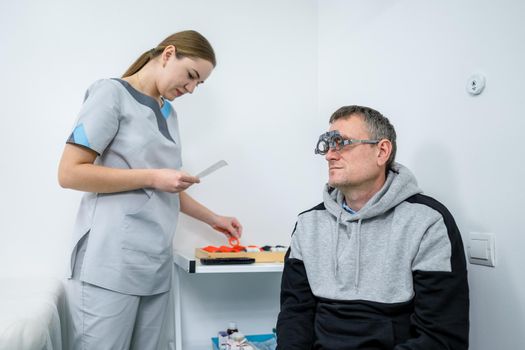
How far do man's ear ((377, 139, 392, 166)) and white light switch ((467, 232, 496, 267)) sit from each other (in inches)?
12.8

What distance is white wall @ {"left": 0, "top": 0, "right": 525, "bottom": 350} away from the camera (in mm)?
1142

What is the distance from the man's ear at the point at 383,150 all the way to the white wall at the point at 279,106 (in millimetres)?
230

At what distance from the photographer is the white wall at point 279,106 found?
114 centimetres

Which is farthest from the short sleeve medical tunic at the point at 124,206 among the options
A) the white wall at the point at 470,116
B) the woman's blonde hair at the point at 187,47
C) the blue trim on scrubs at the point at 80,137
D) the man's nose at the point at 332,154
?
the white wall at the point at 470,116

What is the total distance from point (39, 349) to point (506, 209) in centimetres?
122

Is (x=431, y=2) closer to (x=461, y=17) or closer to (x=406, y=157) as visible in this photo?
(x=461, y=17)

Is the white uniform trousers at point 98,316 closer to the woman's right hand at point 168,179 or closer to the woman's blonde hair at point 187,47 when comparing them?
the woman's right hand at point 168,179

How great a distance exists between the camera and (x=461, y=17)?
1.28 m

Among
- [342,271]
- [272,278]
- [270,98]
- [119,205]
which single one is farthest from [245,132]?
[342,271]

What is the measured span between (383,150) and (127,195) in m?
→ 0.76

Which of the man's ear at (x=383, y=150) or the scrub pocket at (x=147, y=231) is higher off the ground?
the man's ear at (x=383, y=150)

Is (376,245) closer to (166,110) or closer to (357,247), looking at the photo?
(357,247)

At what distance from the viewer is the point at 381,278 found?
108cm

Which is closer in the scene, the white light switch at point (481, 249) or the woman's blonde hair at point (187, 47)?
the white light switch at point (481, 249)
